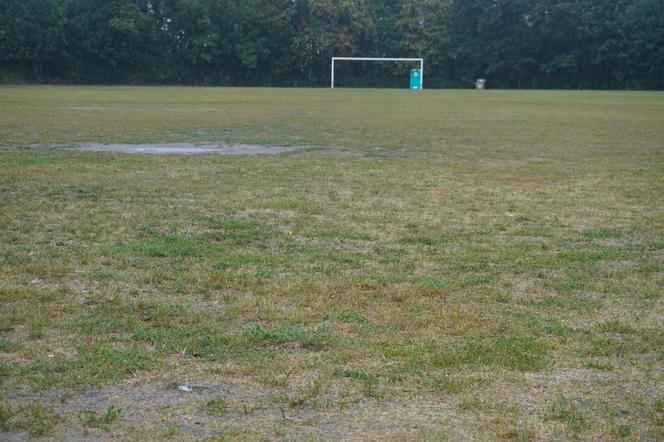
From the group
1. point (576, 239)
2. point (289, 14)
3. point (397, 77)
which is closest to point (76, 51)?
point (289, 14)

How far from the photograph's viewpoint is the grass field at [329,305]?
3619 mm

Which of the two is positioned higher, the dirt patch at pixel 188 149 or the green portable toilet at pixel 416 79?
the green portable toilet at pixel 416 79

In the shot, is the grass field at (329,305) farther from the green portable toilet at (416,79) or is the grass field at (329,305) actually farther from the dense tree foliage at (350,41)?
the dense tree foliage at (350,41)

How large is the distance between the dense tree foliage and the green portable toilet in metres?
3.57

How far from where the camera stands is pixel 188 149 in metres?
15.4

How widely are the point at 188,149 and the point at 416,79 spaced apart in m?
63.0

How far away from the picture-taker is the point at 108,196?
9594mm

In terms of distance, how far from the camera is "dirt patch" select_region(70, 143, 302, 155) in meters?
14.9

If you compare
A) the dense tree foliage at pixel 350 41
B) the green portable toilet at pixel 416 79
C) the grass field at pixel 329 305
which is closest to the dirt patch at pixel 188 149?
the grass field at pixel 329 305

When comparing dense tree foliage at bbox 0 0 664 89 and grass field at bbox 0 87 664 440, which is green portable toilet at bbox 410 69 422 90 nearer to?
dense tree foliage at bbox 0 0 664 89

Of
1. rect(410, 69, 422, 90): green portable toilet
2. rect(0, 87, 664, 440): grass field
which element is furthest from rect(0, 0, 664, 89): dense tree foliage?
rect(0, 87, 664, 440): grass field

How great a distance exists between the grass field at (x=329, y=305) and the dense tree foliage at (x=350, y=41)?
215 ft

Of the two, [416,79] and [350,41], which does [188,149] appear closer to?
[416,79]

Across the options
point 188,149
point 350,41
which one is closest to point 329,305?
point 188,149
